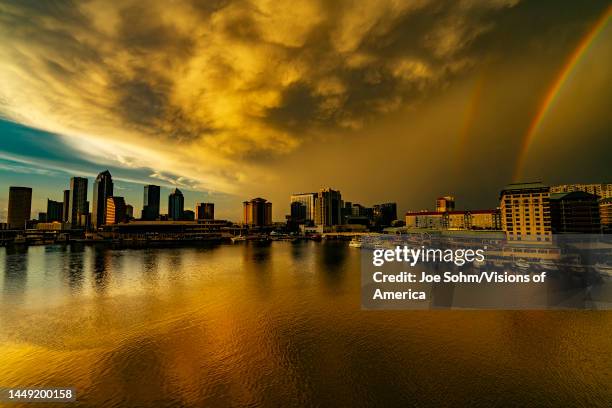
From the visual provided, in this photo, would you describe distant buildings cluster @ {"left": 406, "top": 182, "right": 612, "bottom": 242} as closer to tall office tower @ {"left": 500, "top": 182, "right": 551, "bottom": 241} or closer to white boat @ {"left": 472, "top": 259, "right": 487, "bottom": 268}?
tall office tower @ {"left": 500, "top": 182, "right": 551, "bottom": 241}

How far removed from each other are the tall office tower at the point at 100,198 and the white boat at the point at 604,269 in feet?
773

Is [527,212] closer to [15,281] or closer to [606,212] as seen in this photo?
[606,212]

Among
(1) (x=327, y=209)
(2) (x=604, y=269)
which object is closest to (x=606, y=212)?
(2) (x=604, y=269)

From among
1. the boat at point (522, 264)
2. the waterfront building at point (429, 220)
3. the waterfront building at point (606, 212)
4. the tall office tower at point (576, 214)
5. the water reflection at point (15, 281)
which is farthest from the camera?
the waterfront building at point (429, 220)

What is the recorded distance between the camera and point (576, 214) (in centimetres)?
7669

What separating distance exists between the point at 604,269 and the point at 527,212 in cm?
2881

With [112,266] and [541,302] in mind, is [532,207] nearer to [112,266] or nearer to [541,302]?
[541,302]

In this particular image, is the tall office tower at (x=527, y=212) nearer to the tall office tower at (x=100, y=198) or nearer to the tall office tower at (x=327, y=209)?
the tall office tower at (x=327, y=209)

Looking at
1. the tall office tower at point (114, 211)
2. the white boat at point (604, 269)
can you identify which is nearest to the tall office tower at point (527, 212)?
the white boat at point (604, 269)

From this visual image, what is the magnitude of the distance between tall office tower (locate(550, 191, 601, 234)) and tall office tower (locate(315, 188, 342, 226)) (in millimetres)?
122240

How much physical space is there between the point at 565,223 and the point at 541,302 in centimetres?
7330

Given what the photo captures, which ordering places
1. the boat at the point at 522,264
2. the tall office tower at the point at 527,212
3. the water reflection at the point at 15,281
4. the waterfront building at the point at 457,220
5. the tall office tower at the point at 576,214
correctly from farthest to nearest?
1. the waterfront building at the point at 457,220
2. the tall office tower at the point at 576,214
3. the tall office tower at the point at 527,212
4. the boat at the point at 522,264
5. the water reflection at the point at 15,281

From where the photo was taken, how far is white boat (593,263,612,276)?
34.1 meters

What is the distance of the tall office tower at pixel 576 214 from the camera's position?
7488cm
